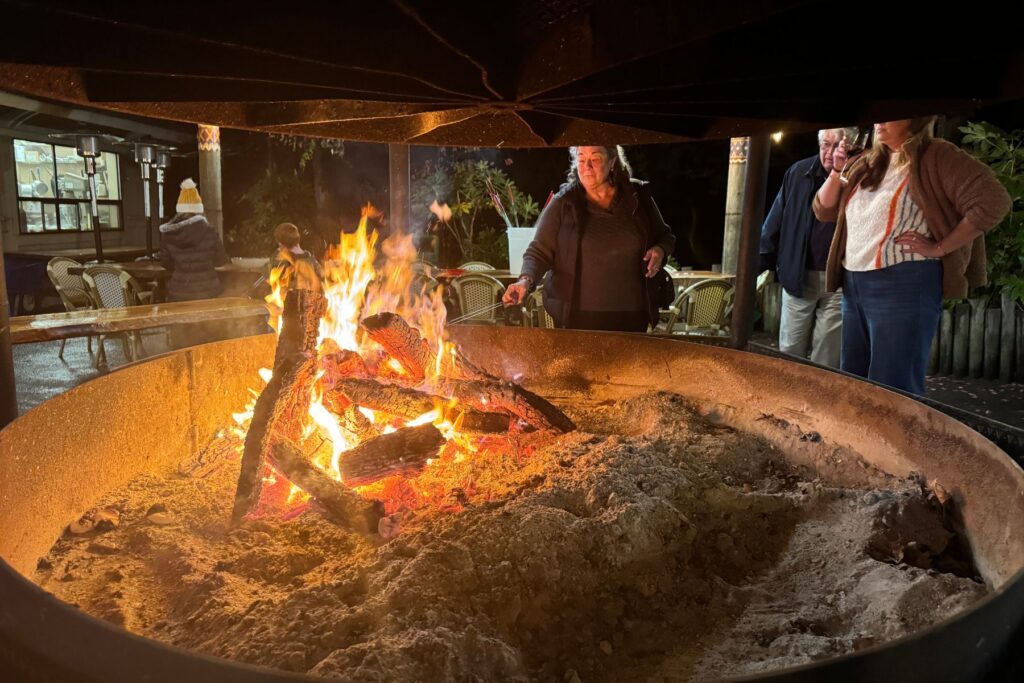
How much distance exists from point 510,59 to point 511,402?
1505 mm

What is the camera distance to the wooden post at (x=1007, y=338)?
7.51 metres

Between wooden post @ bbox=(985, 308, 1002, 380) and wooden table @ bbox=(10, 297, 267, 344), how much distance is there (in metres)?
7.95

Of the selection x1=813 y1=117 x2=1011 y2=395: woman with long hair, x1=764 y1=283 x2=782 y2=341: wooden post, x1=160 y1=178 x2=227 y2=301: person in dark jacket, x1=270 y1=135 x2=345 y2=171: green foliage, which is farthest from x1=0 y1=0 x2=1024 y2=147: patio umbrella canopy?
x1=270 y1=135 x2=345 y2=171: green foliage

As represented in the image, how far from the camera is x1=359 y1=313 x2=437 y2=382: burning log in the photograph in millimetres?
3285

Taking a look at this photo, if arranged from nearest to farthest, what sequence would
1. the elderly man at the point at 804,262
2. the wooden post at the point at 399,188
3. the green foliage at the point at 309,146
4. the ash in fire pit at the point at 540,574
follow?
the ash in fire pit at the point at 540,574
the wooden post at the point at 399,188
the elderly man at the point at 804,262
the green foliage at the point at 309,146

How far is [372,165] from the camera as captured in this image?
15977mm

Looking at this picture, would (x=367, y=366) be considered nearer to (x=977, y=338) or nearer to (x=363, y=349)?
(x=363, y=349)

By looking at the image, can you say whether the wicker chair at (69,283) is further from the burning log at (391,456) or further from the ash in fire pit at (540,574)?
the burning log at (391,456)

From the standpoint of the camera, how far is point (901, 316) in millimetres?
3424

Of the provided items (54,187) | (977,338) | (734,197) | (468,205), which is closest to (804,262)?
(977,338)

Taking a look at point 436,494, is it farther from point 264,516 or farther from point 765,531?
point 765,531

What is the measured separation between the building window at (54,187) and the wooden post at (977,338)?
54.3 ft

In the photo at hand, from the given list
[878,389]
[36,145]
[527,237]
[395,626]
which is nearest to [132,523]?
[395,626]

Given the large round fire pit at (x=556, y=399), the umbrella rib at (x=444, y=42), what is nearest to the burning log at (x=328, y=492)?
the large round fire pit at (x=556, y=399)
